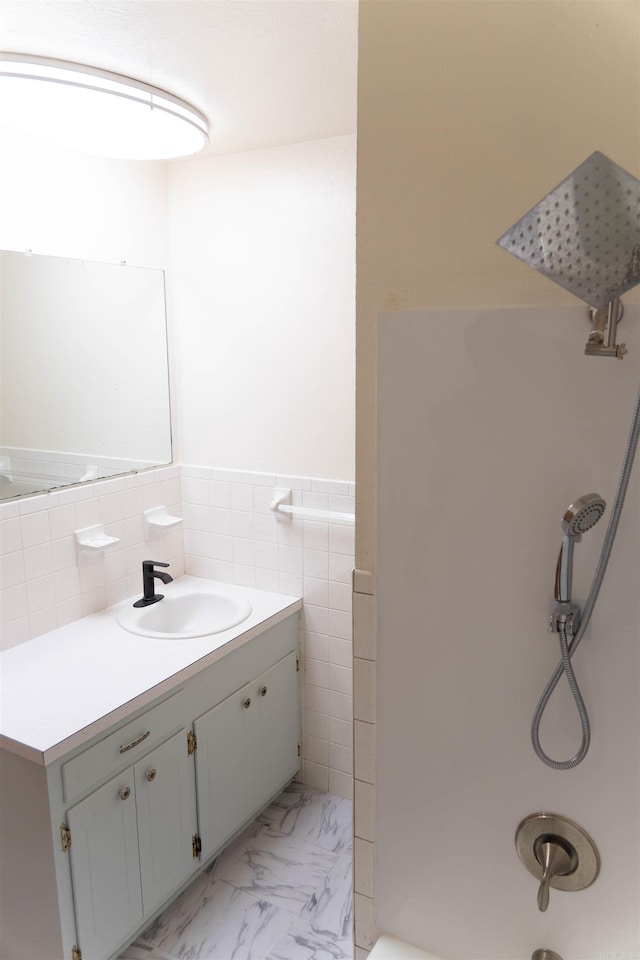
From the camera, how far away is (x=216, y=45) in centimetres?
153

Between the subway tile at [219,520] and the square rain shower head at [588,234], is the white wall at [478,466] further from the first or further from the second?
the subway tile at [219,520]

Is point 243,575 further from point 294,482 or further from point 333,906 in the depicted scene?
point 333,906

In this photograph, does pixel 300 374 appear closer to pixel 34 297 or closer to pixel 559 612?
pixel 34 297

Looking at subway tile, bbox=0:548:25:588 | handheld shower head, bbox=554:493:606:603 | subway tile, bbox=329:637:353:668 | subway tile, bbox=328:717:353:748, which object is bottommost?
subway tile, bbox=328:717:353:748

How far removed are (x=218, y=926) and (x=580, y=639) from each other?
1.68m

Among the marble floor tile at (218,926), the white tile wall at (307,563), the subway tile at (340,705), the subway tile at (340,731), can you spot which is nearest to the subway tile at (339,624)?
the white tile wall at (307,563)

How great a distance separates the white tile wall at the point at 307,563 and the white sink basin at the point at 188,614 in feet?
0.57

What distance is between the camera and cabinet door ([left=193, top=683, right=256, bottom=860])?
210cm

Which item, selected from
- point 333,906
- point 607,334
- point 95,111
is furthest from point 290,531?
point 607,334

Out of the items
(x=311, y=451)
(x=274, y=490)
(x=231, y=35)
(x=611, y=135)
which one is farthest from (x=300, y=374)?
(x=611, y=135)

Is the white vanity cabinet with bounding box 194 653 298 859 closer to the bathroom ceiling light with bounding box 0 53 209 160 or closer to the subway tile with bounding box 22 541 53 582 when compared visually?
the subway tile with bounding box 22 541 53 582

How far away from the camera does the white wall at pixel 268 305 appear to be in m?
2.29

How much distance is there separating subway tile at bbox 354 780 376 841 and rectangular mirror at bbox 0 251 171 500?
1412mm

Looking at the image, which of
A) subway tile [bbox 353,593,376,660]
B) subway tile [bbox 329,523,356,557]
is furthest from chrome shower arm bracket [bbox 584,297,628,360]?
subway tile [bbox 329,523,356,557]
